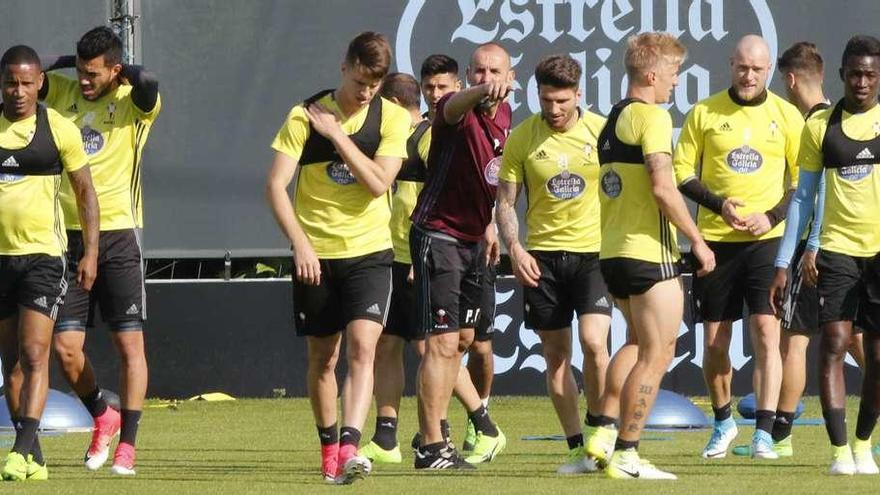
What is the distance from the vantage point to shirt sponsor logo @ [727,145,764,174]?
10.4 m

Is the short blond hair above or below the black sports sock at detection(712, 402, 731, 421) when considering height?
above

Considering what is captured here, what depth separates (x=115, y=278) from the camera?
964cm

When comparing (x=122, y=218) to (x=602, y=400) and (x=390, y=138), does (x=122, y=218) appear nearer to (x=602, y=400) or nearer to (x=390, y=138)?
(x=390, y=138)

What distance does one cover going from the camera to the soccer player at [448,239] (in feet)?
29.4

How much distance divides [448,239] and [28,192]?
197cm

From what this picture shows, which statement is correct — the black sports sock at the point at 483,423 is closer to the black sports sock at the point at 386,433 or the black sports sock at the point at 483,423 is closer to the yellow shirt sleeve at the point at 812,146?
the black sports sock at the point at 386,433

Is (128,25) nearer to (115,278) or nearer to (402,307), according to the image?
(402,307)

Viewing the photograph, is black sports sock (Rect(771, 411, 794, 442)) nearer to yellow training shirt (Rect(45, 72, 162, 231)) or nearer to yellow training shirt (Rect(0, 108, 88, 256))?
yellow training shirt (Rect(45, 72, 162, 231))

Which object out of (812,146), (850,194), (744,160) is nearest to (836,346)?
(850,194)

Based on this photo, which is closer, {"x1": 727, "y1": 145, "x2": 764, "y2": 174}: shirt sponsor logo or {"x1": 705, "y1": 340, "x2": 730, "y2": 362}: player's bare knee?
{"x1": 727, "y1": 145, "x2": 764, "y2": 174}: shirt sponsor logo

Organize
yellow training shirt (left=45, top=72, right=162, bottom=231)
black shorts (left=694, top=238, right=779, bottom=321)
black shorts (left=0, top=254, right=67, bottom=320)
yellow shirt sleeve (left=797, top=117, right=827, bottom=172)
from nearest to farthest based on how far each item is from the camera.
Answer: black shorts (left=0, top=254, right=67, bottom=320) < yellow shirt sleeve (left=797, top=117, right=827, bottom=172) < yellow training shirt (left=45, top=72, right=162, bottom=231) < black shorts (left=694, top=238, right=779, bottom=321)

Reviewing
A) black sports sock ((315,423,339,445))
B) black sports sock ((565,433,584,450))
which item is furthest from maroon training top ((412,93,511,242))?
black sports sock ((565,433,584,450))

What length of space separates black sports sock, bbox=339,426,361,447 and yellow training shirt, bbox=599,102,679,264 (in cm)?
136

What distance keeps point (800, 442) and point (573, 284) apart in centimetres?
218
